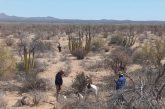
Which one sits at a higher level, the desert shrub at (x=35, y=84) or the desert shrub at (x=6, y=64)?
the desert shrub at (x=6, y=64)

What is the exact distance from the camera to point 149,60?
25938mm

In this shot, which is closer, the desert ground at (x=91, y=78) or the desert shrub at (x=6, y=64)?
the desert ground at (x=91, y=78)

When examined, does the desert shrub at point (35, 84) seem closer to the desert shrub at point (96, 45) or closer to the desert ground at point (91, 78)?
the desert ground at point (91, 78)

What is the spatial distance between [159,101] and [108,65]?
12812mm

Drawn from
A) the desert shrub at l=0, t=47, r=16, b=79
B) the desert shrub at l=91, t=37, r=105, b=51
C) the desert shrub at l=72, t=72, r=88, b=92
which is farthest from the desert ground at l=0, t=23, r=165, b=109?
the desert shrub at l=91, t=37, r=105, b=51

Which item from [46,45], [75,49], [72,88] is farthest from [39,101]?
Result: [46,45]

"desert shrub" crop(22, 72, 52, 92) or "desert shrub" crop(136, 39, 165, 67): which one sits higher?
"desert shrub" crop(136, 39, 165, 67)

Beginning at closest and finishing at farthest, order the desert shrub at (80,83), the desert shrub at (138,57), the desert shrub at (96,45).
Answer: the desert shrub at (80,83) → the desert shrub at (138,57) → the desert shrub at (96,45)

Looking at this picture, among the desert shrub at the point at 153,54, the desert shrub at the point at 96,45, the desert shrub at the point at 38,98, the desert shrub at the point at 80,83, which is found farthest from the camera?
the desert shrub at the point at 96,45

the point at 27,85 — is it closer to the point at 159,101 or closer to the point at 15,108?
the point at 15,108

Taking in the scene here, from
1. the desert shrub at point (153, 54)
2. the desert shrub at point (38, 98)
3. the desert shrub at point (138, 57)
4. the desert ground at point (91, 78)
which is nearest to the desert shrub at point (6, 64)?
the desert ground at point (91, 78)

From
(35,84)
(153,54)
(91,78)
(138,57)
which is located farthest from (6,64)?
(138,57)

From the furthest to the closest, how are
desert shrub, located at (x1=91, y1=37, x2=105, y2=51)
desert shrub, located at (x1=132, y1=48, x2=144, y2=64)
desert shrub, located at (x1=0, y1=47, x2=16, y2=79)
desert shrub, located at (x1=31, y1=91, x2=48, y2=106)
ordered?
desert shrub, located at (x1=91, y1=37, x2=105, y2=51) < desert shrub, located at (x1=132, y1=48, x2=144, y2=64) < desert shrub, located at (x1=0, y1=47, x2=16, y2=79) < desert shrub, located at (x1=31, y1=91, x2=48, y2=106)

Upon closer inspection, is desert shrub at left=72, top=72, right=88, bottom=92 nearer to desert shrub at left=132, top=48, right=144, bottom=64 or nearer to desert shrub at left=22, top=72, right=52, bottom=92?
desert shrub at left=22, top=72, right=52, bottom=92
